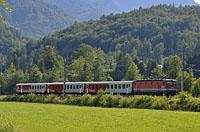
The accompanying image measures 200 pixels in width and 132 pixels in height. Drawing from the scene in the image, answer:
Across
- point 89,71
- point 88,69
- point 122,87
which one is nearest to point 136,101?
point 122,87

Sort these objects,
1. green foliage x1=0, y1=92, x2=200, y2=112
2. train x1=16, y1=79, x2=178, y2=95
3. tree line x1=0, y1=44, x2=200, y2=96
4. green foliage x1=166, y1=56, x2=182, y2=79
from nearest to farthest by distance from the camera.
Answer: green foliage x1=0, y1=92, x2=200, y2=112, train x1=16, y1=79, x2=178, y2=95, green foliage x1=166, y1=56, x2=182, y2=79, tree line x1=0, y1=44, x2=200, y2=96

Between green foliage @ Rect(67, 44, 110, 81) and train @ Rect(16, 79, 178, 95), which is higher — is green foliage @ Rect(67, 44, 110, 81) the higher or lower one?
the higher one

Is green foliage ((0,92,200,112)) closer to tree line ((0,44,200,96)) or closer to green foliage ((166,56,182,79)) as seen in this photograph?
tree line ((0,44,200,96))

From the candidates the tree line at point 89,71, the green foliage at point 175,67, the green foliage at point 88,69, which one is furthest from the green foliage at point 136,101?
the green foliage at point 88,69

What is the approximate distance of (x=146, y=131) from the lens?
73.8ft

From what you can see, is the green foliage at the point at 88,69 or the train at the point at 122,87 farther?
the green foliage at the point at 88,69

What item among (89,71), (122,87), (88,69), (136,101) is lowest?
(136,101)

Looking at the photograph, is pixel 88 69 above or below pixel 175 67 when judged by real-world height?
above

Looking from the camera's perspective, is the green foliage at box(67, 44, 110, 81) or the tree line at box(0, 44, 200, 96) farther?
the green foliage at box(67, 44, 110, 81)

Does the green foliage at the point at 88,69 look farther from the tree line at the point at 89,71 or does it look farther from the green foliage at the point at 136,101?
the green foliage at the point at 136,101

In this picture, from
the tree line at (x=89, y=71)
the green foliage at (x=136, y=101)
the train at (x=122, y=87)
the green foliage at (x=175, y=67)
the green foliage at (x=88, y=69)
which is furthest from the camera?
the green foliage at (x=88, y=69)

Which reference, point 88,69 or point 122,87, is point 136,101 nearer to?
Answer: point 122,87

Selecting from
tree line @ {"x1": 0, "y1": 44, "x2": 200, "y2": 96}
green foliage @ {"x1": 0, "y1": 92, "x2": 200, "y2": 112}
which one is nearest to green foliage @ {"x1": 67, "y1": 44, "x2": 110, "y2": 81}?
tree line @ {"x1": 0, "y1": 44, "x2": 200, "y2": 96}

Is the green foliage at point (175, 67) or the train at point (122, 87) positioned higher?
the green foliage at point (175, 67)
